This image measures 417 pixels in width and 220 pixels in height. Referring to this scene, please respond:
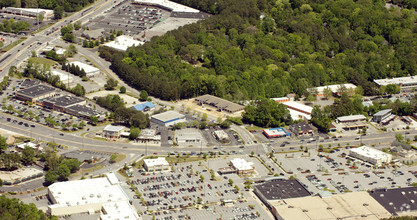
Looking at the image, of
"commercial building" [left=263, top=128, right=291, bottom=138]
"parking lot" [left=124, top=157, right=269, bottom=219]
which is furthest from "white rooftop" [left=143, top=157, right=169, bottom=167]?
"commercial building" [left=263, top=128, right=291, bottom=138]

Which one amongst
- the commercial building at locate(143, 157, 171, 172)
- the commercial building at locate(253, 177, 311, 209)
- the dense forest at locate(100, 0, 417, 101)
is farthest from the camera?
the dense forest at locate(100, 0, 417, 101)

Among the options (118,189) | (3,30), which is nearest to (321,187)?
(118,189)

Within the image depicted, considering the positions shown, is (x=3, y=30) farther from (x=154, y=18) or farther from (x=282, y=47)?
(x=282, y=47)

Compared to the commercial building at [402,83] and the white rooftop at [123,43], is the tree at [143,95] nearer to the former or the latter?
the white rooftop at [123,43]

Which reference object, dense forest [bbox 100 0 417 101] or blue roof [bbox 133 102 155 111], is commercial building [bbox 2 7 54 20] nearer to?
dense forest [bbox 100 0 417 101]

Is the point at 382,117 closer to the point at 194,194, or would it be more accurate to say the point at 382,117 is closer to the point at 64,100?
the point at 194,194

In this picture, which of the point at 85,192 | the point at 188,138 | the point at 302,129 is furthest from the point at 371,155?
the point at 85,192
